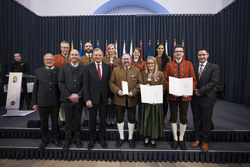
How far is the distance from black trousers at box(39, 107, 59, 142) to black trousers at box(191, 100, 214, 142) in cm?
234

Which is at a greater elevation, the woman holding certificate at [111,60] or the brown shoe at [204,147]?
the woman holding certificate at [111,60]

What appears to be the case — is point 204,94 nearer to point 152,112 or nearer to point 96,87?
point 152,112

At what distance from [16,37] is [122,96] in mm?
5525

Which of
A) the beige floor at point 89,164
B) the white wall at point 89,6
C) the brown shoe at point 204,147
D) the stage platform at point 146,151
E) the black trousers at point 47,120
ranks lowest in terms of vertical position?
the beige floor at point 89,164

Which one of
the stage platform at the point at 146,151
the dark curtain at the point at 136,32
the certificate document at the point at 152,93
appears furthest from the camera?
the dark curtain at the point at 136,32

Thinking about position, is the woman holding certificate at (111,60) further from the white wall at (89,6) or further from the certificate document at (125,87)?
the white wall at (89,6)

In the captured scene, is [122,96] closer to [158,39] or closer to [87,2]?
[158,39]

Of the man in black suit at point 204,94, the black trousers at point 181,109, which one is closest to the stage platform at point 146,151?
the man in black suit at point 204,94

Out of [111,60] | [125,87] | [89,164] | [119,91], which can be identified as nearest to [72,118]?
[89,164]

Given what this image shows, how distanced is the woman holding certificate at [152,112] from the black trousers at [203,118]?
630mm

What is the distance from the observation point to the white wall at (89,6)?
6719 millimetres

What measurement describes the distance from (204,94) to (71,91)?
2.12 m

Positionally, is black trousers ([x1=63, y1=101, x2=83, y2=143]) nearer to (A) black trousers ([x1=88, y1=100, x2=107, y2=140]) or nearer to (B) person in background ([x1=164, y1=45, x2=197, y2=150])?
(A) black trousers ([x1=88, y1=100, x2=107, y2=140])

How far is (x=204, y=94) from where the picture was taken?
2312mm
